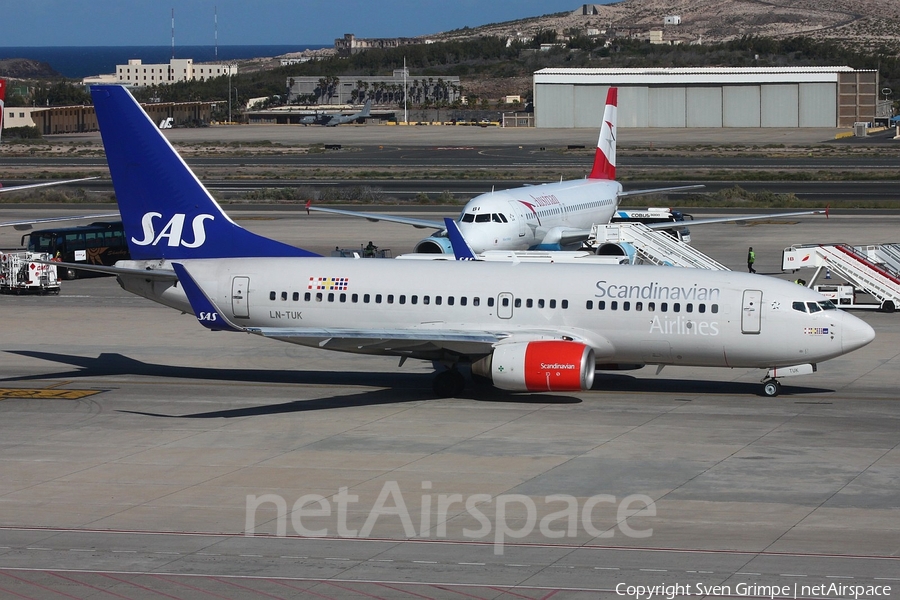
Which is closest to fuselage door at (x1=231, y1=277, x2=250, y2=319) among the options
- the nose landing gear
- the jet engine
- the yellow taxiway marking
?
the yellow taxiway marking

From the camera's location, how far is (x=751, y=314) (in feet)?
113

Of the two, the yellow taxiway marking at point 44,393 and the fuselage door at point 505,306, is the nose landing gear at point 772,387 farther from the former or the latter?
the yellow taxiway marking at point 44,393

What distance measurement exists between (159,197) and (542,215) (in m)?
28.3

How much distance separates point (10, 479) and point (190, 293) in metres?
8.38

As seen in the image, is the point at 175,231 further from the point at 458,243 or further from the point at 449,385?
the point at 458,243

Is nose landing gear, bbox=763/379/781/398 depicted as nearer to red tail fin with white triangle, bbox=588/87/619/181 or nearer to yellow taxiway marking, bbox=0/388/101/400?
yellow taxiway marking, bbox=0/388/101/400

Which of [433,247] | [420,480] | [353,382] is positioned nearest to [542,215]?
[433,247]

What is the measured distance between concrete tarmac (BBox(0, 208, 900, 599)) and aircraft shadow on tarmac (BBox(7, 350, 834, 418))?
0.53 ft

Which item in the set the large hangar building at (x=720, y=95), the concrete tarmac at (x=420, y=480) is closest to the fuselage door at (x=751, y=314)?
the concrete tarmac at (x=420, y=480)

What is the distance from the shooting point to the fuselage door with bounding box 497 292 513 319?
118ft

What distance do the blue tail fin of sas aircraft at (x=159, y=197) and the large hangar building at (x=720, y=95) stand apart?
15429cm

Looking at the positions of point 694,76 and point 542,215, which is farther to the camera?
point 694,76

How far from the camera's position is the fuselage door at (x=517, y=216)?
59881 mm

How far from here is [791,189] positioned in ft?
344
